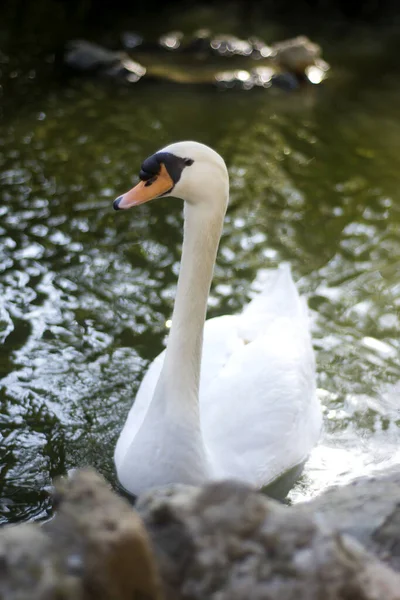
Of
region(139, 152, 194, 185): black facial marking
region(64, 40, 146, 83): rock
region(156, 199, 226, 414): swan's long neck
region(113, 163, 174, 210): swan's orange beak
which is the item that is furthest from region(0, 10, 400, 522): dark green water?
region(139, 152, 194, 185): black facial marking

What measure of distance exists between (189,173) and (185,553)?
1.89 meters

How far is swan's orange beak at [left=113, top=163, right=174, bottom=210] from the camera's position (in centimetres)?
347

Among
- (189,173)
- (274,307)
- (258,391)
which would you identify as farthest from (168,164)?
(274,307)

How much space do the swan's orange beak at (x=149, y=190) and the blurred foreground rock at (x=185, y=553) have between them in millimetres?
1725

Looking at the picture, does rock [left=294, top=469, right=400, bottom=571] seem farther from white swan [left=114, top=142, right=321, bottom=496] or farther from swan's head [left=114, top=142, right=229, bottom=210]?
swan's head [left=114, top=142, right=229, bottom=210]

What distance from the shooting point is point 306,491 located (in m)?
4.09

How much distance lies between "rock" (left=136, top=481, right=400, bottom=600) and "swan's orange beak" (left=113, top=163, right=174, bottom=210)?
176 cm

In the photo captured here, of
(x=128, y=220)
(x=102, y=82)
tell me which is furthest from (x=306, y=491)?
(x=102, y=82)

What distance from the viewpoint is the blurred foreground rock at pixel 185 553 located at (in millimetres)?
1688

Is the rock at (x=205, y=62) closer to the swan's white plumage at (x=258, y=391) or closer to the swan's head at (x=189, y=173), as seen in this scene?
the swan's white plumage at (x=258, y=391)

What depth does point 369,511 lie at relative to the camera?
2.32 meters

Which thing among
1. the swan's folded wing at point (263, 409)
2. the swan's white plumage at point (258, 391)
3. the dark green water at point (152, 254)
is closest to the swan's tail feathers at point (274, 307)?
the swan's white plumage at point (258, 391)

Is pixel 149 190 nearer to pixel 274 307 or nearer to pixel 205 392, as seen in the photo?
pixel 205 392

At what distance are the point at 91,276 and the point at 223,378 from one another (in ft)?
6.39
